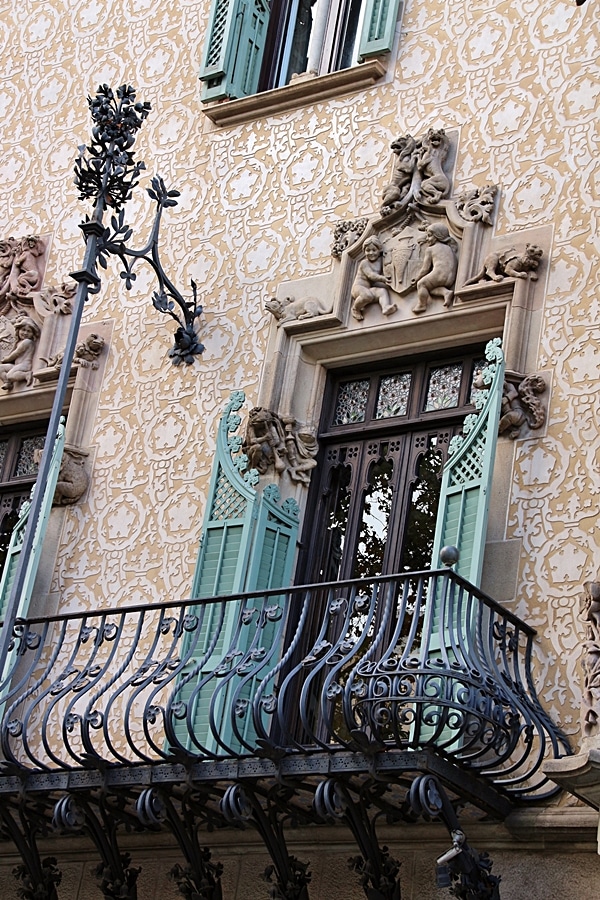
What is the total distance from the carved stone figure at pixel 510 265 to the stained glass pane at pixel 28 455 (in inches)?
143

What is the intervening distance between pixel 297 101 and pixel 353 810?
545 centimetres

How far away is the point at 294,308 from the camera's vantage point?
36.3 feet

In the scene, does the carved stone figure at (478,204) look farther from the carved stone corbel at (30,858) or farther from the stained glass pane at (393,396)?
the carved stone corbel at (30,858)

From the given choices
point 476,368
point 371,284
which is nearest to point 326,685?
point 476,368

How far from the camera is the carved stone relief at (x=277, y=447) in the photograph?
1061cm

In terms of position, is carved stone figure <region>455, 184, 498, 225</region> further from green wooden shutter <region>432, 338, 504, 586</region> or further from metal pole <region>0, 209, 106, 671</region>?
metal pole <region>0, 209, 106, 671</region>

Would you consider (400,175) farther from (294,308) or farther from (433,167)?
(294,308)

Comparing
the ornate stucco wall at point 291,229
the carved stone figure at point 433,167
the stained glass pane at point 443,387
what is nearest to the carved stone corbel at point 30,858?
the ornate stucco wall at point 291,229

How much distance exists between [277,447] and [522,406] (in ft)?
5.49

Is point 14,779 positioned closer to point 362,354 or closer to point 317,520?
point 317,520

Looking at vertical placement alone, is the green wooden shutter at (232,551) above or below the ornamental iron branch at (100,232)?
below

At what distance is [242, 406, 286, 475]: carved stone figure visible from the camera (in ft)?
34.8

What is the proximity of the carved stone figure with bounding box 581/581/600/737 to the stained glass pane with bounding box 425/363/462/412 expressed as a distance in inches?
84.6

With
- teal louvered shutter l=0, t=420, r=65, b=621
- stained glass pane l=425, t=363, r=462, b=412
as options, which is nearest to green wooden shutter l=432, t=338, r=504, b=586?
stained glass pane l=425, t=363, r=462, b=412
